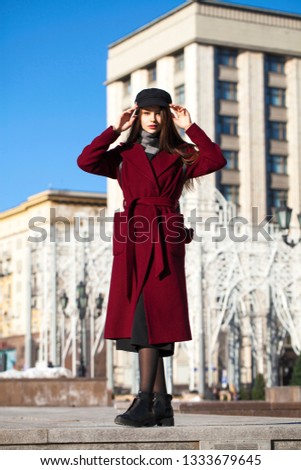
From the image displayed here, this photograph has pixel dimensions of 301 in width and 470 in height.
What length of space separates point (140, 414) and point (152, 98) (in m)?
2.05

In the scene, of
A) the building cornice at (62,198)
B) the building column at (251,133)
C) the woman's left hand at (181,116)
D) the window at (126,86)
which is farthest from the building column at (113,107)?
the woman's left hand at (181,116)

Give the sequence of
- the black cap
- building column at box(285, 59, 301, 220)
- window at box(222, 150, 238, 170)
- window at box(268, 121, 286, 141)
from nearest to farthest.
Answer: the black cap, window at box(222, 150, 238, 170), building column at box(285, 59, 301, 220), window at box(268, 121, 286, 141)

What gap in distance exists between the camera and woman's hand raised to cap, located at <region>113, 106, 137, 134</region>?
25.2 ft

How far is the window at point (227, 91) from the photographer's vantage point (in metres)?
79.1

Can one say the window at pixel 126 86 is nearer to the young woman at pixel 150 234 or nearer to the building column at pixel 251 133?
the building column at pixel 251 133

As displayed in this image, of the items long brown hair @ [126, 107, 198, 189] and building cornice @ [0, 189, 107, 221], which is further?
building cornice @ [0, 189, 107, 221]

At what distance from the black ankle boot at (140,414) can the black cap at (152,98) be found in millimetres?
1872

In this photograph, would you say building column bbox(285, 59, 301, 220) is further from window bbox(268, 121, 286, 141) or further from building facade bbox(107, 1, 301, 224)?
window bbox(268, 121, 286, 141)

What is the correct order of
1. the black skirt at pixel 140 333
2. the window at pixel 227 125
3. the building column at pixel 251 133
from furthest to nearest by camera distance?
the window at pixel 227 125 → the building column at pixel 251 133 → the black skirt at pixel 140 333

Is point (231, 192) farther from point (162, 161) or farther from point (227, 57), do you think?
point (162, 161)

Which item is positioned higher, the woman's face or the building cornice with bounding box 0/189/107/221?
the building cornice with bounding box 0/189/107/221

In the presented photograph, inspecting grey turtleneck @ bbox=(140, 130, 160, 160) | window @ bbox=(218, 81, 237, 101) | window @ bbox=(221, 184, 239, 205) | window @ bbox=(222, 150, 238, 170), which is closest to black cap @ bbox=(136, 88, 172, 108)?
grey turtleneck @ bbox=(140, 130, 160, 160)

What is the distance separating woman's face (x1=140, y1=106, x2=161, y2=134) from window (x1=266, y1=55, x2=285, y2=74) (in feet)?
243
